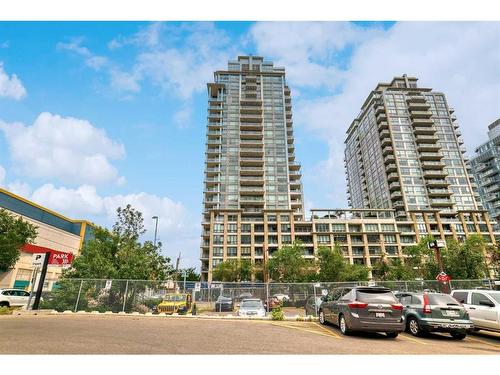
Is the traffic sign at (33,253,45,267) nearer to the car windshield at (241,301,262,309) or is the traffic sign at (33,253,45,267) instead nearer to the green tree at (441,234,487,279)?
the car windshield at (241,301,262,309)

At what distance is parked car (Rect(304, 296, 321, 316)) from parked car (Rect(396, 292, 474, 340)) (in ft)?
23.0

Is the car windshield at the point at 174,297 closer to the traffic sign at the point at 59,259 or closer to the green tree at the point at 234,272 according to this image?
the traffic sign at the point at 59,259

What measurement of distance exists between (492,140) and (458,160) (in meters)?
33.3

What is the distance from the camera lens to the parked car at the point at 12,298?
73.6 feet

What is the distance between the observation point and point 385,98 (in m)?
96.8

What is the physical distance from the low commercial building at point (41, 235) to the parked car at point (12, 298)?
11.1m

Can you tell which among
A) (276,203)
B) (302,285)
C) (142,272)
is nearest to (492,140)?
(276,203)

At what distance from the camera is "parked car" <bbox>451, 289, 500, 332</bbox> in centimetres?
1091

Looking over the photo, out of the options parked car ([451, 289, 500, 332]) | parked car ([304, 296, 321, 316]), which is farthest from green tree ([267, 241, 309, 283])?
parked car ([451, 289, 500, 332])

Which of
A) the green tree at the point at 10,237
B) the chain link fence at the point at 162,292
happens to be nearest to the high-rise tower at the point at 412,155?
the chain link fence at the point at 162,292

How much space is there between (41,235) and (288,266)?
128 feet

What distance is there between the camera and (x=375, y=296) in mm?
10109

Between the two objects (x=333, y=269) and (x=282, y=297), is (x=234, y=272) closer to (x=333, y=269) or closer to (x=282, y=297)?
(x=333, y=269)

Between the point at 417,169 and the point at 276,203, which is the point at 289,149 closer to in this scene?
the point at 276,203
